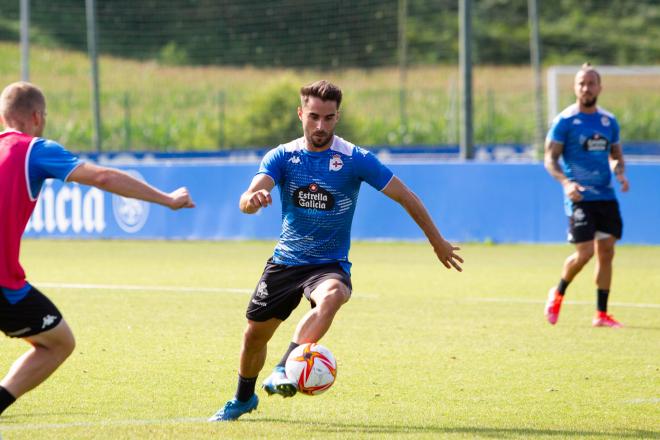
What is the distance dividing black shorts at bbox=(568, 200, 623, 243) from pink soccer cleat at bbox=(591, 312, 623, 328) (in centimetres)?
76

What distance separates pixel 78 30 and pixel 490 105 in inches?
538

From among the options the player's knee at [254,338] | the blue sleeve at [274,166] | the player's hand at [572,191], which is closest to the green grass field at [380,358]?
the player's knee at [254,338]

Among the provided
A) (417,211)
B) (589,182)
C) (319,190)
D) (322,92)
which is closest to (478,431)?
(417,211)

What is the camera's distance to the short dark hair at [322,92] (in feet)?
23.3

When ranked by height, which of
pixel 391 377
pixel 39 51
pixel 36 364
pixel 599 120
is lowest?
pixel 391 377

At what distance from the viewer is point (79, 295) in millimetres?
13898

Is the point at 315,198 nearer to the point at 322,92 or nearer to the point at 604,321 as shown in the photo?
the point at 322,92

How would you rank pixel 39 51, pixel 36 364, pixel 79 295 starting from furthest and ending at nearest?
1. pixel 39 51
2. pixel 79 295
3. pixel 36 364

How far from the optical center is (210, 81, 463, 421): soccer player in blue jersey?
7168mm

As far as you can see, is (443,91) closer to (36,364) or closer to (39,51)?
(39,51)

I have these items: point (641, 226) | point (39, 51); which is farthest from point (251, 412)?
point (39, 51)

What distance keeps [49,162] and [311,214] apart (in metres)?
1.84

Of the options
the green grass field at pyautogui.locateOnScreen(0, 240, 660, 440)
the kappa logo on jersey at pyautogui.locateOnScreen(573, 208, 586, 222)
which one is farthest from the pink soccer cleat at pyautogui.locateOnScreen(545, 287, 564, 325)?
the kappa logo on jersey at pyautogui.locateOnScreen(573, 208, 586, 222)

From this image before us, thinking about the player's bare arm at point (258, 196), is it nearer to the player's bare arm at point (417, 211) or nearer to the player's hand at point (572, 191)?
the player's bare arm at point (417, 211)
